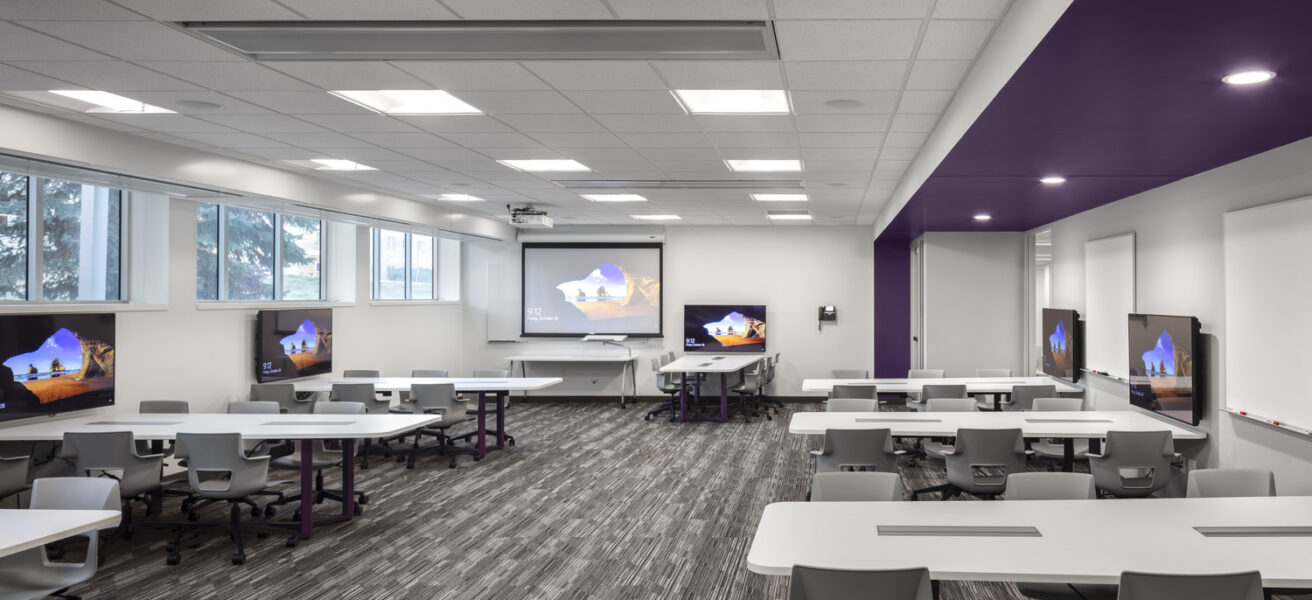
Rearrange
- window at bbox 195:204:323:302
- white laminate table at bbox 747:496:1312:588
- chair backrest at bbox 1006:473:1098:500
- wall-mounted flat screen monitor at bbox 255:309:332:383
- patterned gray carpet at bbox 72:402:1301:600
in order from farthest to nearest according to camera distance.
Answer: wall-mounted flat screen monitor at bbox 255:309:332:383 < window at bbox 195:204:323:302 < patterned gray carpet at bbox 72:402:1301:600 < chair backrest at bbox 1006:473:1098:500 < white laminate table at bbox 747:496:1312:588

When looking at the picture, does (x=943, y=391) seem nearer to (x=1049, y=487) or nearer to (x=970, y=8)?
(x=1049, y=487)

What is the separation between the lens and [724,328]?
40.9 feet

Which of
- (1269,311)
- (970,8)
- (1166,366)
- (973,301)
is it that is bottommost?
(1166,366)

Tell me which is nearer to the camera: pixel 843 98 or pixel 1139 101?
pixel 1139 101

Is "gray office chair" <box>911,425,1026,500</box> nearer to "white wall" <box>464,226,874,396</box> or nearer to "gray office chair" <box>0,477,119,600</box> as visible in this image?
"gray office chair" <box>0,477,119,600</box>

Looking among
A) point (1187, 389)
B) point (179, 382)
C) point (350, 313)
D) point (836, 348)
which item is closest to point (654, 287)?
point (836, 348)

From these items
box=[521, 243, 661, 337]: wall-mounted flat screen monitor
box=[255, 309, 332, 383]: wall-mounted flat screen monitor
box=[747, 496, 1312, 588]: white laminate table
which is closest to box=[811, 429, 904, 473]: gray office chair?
box=[747, 496, 1312, 588]: white laminate table

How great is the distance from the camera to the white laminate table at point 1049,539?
8.21 feet

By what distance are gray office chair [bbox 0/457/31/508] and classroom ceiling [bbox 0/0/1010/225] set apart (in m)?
2.34

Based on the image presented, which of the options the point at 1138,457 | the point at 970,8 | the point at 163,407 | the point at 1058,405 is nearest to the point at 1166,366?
the point at 1058,405

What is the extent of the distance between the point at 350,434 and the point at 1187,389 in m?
5.90

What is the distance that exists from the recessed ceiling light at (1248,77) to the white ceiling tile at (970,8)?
2.98 ft

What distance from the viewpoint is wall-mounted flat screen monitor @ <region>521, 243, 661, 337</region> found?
1261cm

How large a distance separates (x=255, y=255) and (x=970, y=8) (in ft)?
25.9
